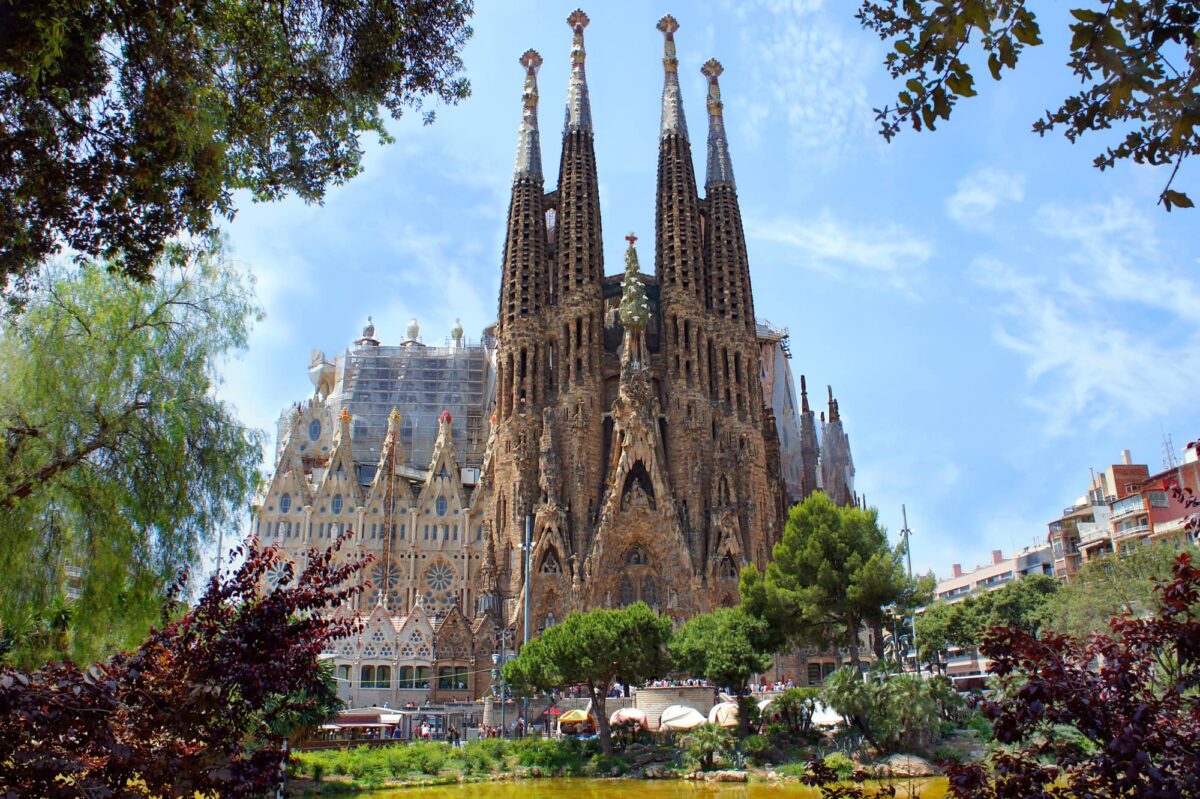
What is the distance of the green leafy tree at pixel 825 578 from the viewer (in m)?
30.4

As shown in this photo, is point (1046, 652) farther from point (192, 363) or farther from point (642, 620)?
point (642, 620)

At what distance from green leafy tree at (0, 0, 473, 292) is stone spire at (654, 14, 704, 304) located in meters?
43.0

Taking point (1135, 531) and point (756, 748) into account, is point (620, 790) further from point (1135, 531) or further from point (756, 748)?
point (1135, 531)

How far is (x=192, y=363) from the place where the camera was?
14.2 meters

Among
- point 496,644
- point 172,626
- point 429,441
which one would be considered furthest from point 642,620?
point 429,441

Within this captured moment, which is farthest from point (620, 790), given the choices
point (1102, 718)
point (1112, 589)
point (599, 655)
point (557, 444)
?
point (557, 444)

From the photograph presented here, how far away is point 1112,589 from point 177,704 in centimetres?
3221

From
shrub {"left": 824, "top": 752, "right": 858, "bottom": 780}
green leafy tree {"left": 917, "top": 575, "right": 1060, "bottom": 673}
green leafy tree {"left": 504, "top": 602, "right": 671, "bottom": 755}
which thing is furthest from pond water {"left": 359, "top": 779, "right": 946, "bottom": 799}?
green leafy tree {"left": 917, "top": 575, "right": 1060, "bottom": 673}

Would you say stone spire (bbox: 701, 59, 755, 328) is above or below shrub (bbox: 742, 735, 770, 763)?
above

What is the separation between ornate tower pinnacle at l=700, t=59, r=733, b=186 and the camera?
57.2 meters

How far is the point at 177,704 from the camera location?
6836 mm

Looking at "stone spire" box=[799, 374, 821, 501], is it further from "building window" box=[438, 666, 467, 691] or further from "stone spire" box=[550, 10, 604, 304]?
"building window" box=[438, 666, 467, 691]

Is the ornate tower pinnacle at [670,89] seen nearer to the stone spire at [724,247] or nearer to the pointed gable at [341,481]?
the stone spire at [724,247]

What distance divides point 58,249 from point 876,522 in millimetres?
28507
